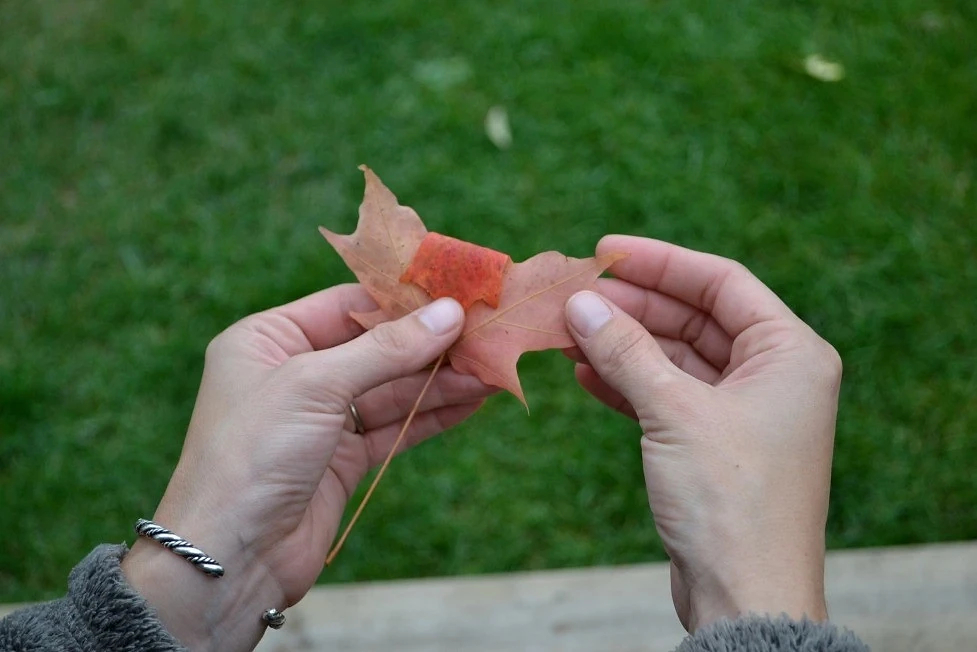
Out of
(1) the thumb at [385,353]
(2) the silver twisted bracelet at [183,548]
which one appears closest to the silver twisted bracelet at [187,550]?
(2) the silver twisted bracelet at [183,548]

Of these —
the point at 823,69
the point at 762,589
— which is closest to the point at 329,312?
the point at 762,589

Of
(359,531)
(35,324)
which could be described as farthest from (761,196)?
(35,324)

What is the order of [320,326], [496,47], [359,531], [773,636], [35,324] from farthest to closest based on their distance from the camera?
1. [496,47]
2. [35,324]
3. [359,531]
4. [320,326]
5. [773,636]

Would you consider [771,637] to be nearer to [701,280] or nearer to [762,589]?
[762,589]

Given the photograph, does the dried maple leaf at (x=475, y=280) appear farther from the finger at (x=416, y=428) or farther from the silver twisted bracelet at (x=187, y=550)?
the silver twisted bracelet at (x=187, y=550)

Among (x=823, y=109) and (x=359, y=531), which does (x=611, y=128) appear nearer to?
(x=823, y=109)
